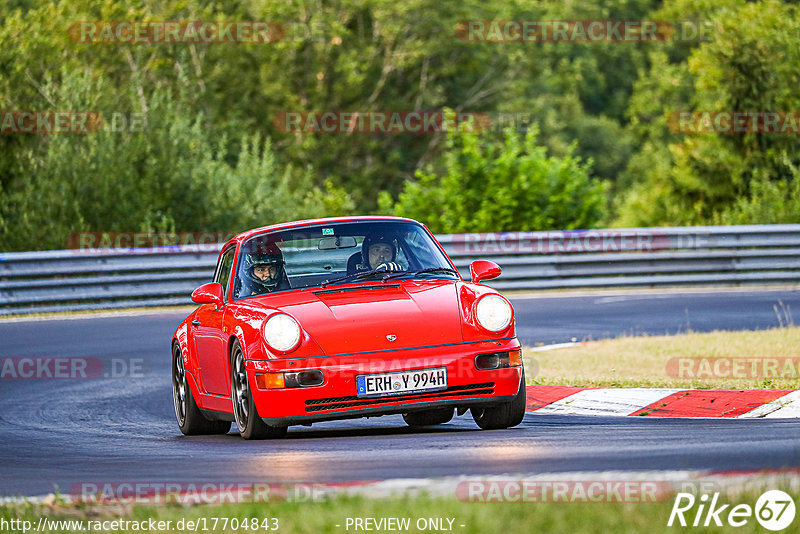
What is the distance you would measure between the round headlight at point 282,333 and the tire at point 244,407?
0.34 metres

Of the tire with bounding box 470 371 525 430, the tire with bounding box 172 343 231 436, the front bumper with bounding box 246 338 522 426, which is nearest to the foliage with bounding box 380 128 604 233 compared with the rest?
the tire with bounding box 172 343 231 436

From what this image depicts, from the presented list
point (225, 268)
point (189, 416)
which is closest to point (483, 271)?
point (225, 268)

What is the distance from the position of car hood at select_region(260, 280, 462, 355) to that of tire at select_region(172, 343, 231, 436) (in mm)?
1617

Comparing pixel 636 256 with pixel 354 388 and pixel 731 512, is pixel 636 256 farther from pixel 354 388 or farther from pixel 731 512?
pixel 731 512

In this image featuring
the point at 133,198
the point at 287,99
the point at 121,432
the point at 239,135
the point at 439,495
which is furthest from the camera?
the point at 287,99

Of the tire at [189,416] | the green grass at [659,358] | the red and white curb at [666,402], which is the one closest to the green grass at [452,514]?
the tire at [189,416]

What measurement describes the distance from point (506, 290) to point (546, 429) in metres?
14.6

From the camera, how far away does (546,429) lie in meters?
8.46

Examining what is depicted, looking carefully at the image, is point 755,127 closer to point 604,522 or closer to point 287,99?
point 287,99

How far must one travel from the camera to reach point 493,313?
27.5 ft

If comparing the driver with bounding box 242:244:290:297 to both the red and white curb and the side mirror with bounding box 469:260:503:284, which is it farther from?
the red and white curb

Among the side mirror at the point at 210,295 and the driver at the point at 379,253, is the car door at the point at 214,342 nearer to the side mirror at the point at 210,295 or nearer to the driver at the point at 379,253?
the side mirror at the point at 210,295

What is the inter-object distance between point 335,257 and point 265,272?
1.60 feet

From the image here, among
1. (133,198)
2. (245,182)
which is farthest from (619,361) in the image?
(245,182)
